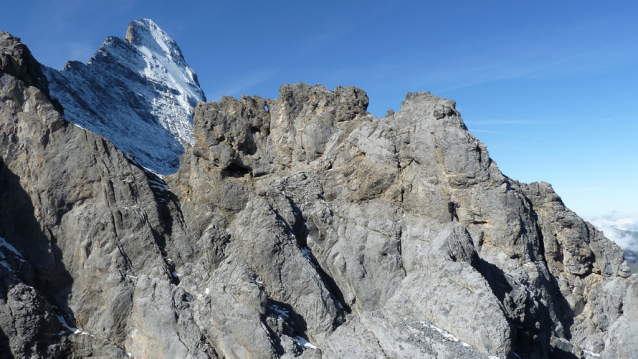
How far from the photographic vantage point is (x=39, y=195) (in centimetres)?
A: 3238

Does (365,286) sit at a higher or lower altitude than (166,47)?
lower

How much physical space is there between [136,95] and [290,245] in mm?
76354

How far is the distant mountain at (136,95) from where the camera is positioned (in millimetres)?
73125

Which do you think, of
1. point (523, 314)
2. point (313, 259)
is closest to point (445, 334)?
point (523, 314)

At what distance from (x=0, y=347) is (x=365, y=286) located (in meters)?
23.9

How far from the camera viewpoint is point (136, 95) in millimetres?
94688

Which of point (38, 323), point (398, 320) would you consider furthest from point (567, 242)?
point (38, 323)

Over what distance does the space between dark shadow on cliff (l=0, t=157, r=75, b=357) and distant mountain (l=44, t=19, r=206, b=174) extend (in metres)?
37.0

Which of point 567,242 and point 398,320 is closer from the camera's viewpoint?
point 398,320

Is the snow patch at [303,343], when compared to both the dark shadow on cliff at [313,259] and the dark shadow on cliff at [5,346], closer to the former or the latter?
the dark shadow on cliff at [313,259]

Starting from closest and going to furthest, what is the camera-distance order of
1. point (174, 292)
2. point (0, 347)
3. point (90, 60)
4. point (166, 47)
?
point (0, 347)
point (174, 292)
point (90, 60)
point (166, 47)

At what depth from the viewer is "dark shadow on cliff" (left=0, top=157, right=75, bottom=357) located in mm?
30875

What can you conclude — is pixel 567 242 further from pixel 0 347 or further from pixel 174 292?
pixel 0 347

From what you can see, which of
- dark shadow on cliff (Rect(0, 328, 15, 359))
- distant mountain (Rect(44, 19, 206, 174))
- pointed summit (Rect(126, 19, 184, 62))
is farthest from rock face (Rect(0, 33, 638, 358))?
pointed summit (Rect(126, 19, 184, 62))
